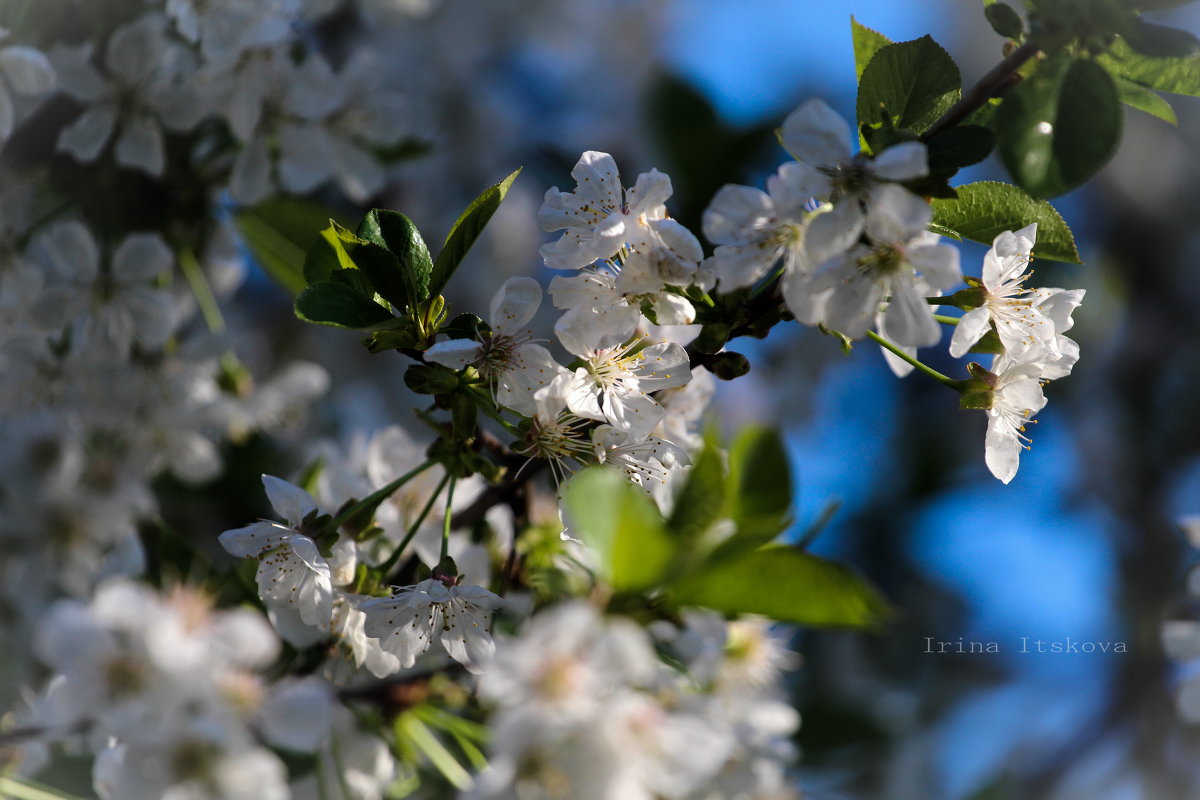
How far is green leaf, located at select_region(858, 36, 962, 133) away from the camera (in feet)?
2.72

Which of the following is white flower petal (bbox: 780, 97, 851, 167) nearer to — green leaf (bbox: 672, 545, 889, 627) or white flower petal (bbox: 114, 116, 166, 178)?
green leaf (bbox: 672, 545, 889, 627)

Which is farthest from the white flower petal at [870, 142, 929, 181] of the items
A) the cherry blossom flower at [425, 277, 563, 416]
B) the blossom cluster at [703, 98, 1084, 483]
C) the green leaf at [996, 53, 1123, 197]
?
the cherry blossom flower at [425, 277, 563, 416]

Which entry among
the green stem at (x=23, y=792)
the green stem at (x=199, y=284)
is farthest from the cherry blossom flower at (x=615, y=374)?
the green stem at (x=199, y=284)

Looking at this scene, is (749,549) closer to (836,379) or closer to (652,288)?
(652,288)

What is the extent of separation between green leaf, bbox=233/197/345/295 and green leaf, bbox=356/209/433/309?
40cm

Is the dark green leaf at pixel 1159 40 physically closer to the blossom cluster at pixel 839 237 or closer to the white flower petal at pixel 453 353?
the blossom cluster at pixel 839 237

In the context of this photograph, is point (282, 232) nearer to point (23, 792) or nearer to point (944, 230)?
point (23, 792)

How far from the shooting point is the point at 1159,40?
31.0 inches

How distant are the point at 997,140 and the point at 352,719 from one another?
930 millimetres

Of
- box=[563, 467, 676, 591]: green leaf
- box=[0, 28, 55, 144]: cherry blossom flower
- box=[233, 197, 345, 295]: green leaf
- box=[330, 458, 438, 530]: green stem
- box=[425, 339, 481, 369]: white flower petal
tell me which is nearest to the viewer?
box=[563, 467, 676, 591]: green leaf

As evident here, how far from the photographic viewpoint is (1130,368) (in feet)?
11.7

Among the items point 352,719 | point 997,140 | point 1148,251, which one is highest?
point 997,140

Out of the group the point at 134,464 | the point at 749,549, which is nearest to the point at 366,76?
the point at 134,464

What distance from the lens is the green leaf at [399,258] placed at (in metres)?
0.86
